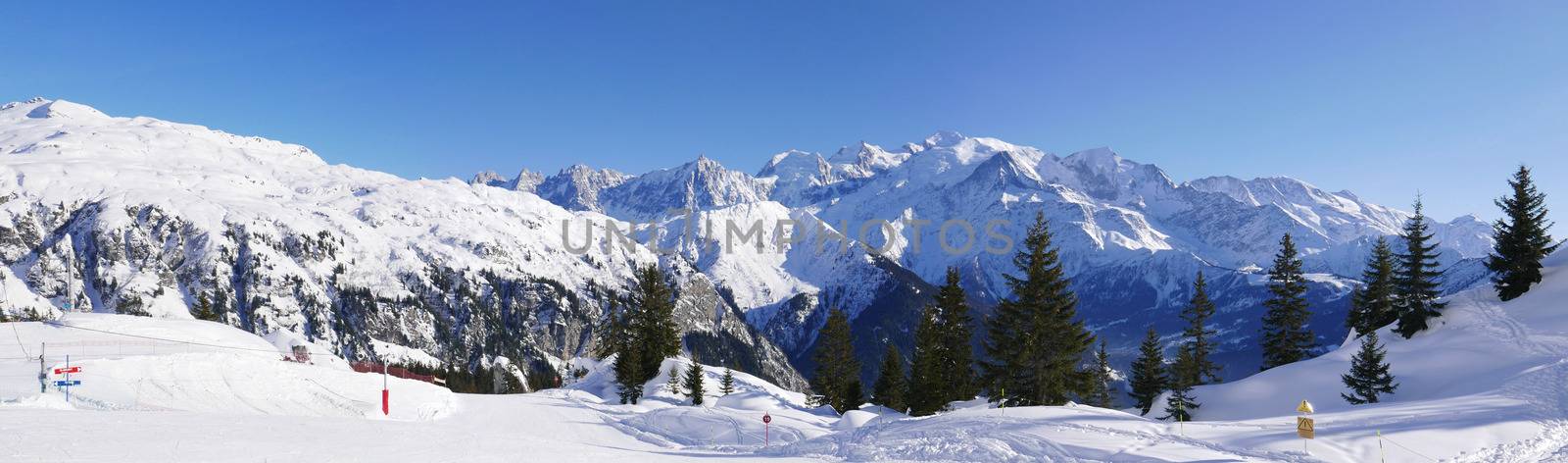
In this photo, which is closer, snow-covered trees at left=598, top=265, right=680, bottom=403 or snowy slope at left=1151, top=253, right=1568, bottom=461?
snowy slope at left=1151, top=253, right=1568, bottom=461

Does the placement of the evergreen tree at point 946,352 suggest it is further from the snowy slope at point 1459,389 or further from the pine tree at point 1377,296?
the pine tree at point 1377,296

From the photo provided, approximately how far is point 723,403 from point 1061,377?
2331cm

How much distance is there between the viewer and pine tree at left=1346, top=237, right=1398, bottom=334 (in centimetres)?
5347

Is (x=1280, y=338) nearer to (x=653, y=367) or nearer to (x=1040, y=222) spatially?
(x=1040, y=222)

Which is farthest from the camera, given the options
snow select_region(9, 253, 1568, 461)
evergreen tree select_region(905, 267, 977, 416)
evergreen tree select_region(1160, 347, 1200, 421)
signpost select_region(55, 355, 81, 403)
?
evergreen tree select_region(905, 267, 977, 416)

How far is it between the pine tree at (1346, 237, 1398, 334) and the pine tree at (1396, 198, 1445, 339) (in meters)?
3.65

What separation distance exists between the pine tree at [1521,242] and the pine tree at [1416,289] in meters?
3.42

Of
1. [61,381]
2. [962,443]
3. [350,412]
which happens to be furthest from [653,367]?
[962,443]

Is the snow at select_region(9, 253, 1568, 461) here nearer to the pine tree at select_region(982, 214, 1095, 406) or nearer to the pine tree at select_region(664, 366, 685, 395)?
the pine tree at select_region(982, 214, 1095, 406)

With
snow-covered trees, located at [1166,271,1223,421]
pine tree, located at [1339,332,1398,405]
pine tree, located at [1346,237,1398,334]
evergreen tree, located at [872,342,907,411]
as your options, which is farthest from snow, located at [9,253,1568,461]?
evergreen tree, located at [872,342,907,411]

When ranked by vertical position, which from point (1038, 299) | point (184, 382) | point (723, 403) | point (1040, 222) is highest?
point (1040, 222)

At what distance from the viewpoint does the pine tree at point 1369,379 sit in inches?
1464

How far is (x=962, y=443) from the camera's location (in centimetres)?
2202

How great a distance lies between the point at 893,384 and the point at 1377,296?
38.3 metres
